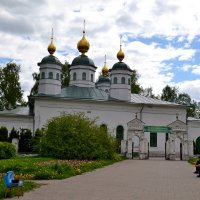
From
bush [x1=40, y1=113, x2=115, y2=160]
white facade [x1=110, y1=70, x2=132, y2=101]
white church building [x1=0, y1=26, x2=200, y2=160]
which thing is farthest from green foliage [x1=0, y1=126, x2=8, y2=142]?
white facade [x1=110, y1=70, x2=132, y2=101]

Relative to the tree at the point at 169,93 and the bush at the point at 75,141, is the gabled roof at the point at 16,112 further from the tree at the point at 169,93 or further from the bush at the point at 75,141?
the tree at the point at 169,93

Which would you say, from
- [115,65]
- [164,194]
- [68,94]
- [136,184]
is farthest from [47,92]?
[164,194]

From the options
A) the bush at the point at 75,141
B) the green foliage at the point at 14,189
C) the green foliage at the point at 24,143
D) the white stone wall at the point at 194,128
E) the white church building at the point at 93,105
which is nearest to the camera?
the green foliage at the point at 14,189

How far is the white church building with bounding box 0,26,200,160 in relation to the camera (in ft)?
123

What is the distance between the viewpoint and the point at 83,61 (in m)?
41.8

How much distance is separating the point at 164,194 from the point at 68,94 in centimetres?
2915

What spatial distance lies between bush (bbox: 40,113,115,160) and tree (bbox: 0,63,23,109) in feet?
84.4

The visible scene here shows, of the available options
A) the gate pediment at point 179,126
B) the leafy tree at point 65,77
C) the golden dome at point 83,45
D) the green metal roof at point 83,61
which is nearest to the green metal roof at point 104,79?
the leafy tree at point 65,77

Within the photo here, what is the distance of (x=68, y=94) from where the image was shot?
38.8 m

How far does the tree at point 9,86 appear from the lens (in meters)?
50.5

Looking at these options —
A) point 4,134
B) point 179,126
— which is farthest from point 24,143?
point 179,126

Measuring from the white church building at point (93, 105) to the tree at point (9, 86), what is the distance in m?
10.7

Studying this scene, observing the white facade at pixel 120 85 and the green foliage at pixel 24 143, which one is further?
the white facade at pixel 120 85

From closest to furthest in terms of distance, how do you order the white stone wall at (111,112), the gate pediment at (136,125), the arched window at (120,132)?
1. the gate pediment at (136,125)
2. the white stone wall at (111,112)
3. the arched window at (120,132)
